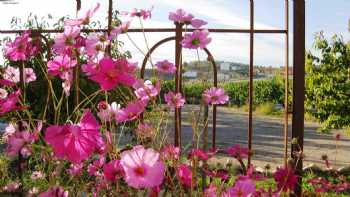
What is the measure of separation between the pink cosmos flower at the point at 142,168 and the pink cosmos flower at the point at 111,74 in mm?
172

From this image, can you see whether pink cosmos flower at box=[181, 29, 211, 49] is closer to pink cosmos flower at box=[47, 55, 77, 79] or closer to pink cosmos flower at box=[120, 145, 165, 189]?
pink cosmos flower at box=[47, 55, 77, 79]

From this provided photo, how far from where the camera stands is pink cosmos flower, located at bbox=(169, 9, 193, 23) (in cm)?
143

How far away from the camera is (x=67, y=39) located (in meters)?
1.27

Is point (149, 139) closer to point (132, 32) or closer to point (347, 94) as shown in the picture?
point (132, 32)

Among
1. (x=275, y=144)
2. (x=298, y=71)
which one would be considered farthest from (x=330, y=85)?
(x=298, y=71)

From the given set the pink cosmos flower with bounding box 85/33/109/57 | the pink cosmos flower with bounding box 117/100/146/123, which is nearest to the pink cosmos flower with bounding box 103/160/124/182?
the pink cosmos flower with bounding box 117/100/146/123

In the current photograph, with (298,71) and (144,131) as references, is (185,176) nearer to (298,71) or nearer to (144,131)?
(144,131)

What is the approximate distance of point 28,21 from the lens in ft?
16.6

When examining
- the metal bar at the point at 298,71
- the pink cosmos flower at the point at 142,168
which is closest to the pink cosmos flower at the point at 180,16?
the pink cosmos flower at the point at 142,168

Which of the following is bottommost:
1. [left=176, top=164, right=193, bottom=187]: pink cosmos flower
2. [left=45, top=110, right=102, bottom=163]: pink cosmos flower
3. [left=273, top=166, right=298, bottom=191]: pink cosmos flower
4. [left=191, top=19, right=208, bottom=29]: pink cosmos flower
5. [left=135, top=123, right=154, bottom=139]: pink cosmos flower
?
[left=273, top=166, right=298, bottom=191]: pink cosmos flower

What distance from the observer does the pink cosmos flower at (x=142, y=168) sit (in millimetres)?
878

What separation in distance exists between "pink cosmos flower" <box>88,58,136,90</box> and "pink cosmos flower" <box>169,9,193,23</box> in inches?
15.8

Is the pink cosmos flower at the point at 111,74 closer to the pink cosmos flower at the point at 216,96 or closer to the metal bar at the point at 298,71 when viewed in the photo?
the pink cosmos flower at the point at 216,96

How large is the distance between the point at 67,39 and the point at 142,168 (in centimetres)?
49
